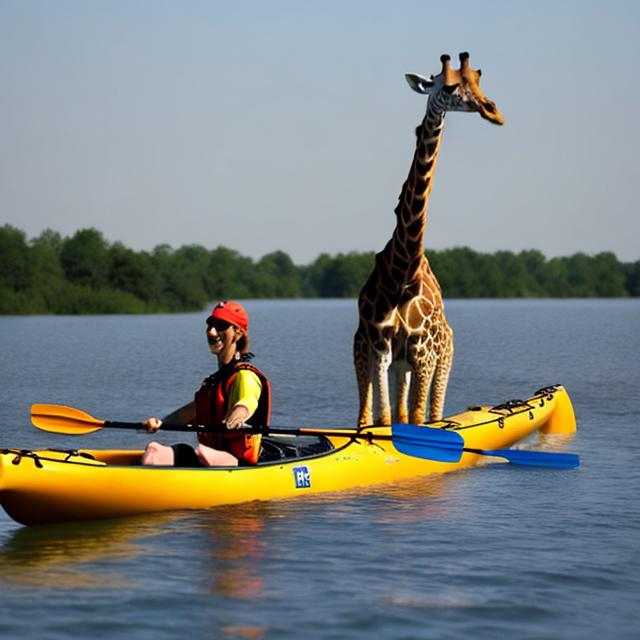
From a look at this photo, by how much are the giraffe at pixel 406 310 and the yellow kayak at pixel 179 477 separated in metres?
0.80

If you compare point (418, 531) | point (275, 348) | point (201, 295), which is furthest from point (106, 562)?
point (201, 295)

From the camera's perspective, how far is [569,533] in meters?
8.41

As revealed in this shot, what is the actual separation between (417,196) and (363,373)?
1645 millimetres

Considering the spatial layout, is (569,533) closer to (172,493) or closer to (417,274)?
(172,493)

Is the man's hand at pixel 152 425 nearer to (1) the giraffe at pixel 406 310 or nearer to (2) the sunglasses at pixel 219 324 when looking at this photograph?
(2) the sunglasses at pixel 219 324

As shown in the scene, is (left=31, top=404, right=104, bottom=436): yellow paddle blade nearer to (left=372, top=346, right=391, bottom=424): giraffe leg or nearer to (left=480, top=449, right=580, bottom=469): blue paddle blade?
(left=372, top=346, right=391, bottom=424): giraffe leg

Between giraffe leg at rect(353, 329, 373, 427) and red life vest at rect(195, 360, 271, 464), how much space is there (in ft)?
8.28

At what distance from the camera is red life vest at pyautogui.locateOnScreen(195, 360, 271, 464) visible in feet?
27.1

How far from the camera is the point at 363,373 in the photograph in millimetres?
11281

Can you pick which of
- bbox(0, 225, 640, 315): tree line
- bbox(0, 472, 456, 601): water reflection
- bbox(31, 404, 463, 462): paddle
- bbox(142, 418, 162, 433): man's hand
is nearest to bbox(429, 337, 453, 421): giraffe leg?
bbox(31, 404, 463, 462): paddle

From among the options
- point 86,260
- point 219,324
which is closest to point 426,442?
point 219,324

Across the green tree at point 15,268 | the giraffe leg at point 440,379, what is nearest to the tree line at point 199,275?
the green tree at point 15,268

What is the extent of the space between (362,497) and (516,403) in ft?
13.2

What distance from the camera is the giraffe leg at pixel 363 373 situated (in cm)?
1117
